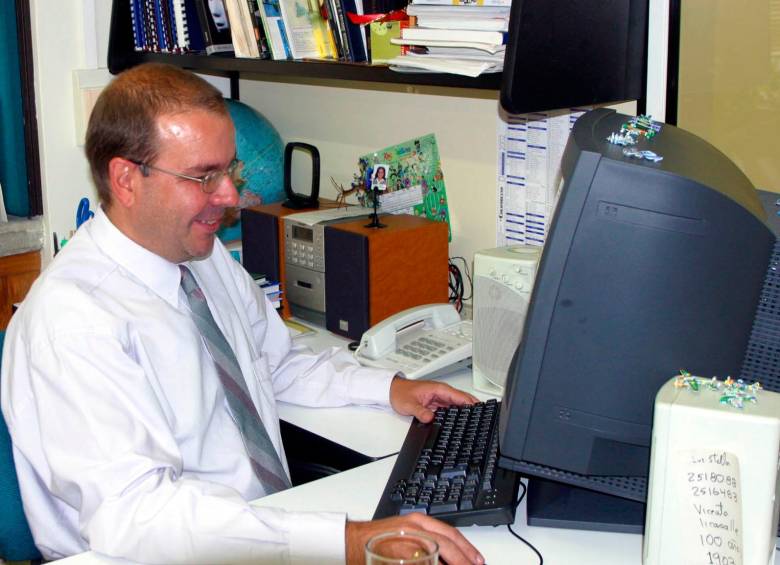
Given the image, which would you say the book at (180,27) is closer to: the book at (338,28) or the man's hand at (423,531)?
the book at (338,28)

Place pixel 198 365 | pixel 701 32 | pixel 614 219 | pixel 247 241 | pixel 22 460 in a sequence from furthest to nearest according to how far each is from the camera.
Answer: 1. pixel 247 241
2. pixel 701 32
3. pixel 198 365
4. pixel 22 460
5. pixel 614 219

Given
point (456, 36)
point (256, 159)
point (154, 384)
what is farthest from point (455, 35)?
point (256, 159)

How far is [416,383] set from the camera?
5.74 feet

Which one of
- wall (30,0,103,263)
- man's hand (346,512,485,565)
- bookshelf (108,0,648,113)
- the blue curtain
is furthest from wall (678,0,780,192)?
the blue curtain

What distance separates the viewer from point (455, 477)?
1382mm

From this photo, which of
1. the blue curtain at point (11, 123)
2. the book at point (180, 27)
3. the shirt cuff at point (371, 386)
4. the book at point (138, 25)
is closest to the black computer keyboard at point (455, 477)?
the shirt cuff at point (371, 386)

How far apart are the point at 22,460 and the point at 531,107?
3.35 feet

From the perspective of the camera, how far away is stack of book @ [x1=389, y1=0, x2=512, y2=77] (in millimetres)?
1788

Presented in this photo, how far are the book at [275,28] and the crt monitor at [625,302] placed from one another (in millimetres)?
1241

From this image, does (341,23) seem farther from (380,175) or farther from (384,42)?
(380,175)

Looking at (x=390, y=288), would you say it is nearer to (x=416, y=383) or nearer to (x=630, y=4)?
(x=416, y=383)

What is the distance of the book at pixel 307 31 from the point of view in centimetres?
225

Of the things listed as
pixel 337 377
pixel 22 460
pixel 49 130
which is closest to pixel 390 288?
pixel 337 377

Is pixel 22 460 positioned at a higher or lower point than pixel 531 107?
lower
